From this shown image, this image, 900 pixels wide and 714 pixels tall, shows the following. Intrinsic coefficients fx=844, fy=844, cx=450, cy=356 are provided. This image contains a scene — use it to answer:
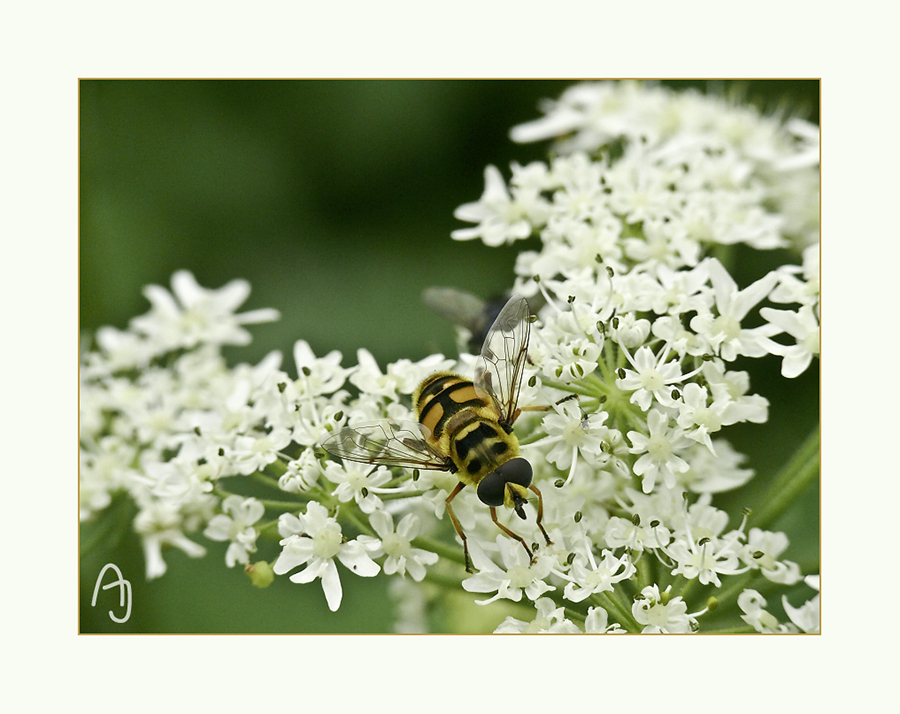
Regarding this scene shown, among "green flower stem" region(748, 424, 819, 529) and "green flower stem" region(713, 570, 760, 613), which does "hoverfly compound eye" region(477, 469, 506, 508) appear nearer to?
"green flower stem" region(713, 570, 760, 613)

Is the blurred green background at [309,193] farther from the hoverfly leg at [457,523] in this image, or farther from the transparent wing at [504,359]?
the hoverfly leg at [457,523]

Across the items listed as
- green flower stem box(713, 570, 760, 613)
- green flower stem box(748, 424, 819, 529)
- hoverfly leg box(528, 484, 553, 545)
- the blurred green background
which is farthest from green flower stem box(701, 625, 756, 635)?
the blurred green background

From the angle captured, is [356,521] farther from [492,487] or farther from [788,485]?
[788,485]

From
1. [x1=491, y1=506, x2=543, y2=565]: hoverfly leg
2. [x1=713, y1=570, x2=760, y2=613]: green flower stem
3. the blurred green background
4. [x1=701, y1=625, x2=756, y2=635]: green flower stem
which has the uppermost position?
the blurred green background

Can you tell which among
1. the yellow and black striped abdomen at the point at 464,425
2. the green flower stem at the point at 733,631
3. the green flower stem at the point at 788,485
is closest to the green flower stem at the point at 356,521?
the yellow and black striped abdomen at the point at 464,425

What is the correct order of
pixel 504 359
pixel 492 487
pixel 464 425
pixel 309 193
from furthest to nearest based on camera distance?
pixel 309 193 → pixel 504 359 → pixel 464 425 → pixel 492 487

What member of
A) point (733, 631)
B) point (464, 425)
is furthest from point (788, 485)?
point (464, 425)
